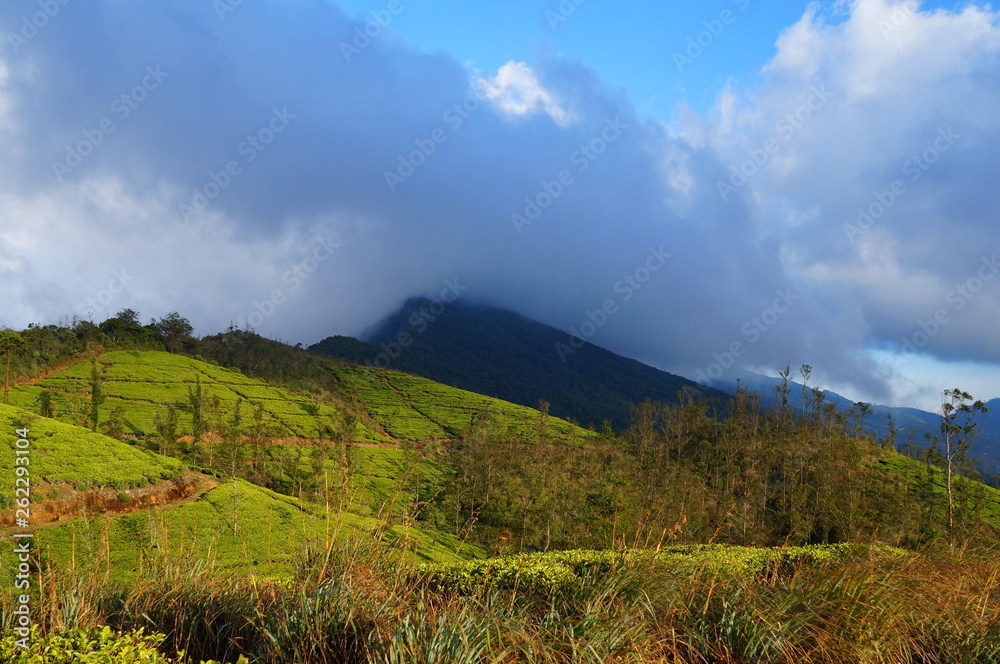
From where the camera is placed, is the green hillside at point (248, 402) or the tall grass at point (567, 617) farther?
the green hillside at point (248, 402)

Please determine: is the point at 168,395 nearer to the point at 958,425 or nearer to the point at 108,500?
the point at 108,500

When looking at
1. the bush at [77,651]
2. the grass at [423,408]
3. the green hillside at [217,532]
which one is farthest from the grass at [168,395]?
the bush at [77,651]

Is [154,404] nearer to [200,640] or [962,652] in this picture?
[200,640]

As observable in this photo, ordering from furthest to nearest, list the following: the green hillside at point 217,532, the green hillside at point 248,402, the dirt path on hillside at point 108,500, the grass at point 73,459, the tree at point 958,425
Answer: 1. the green hillside at point 248,402
2. the tree at point 958,425
3. the grass at point 73,459
4. the dirt path on hillside at point 108,500
5. the green hillside at point 217,532

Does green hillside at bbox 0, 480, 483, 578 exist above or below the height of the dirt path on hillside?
below

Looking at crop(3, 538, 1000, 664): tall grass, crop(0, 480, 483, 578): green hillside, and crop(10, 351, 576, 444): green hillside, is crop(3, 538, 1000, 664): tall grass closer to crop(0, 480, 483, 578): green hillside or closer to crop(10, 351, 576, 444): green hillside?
crop(0, 480, 483, 578): green hillside

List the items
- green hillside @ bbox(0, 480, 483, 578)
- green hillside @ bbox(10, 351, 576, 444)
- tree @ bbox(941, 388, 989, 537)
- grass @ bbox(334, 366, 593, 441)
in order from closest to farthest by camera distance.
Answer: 1. green hillside @ bbox(0, 480, 483, 578)
2. tree @ bbox(941, 388, 989, 537)
3. green hillside @ bbox(10, 351, 576, 444)
4. grass @ bbox(334, 366, 593, 441)

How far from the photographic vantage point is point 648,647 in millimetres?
4492

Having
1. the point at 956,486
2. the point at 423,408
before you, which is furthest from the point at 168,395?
the point at 956,486

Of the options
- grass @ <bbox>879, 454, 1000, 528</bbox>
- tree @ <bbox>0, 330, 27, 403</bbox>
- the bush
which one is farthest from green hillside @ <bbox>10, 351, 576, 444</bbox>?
the bush

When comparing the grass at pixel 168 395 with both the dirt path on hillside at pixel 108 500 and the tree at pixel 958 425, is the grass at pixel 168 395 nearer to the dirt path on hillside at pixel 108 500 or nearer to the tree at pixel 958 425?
the dirt path on hillside at pixel 108 500

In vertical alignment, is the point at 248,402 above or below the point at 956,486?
above

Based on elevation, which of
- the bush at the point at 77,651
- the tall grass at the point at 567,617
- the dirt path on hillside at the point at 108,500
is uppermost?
the bush at the point at 77,651

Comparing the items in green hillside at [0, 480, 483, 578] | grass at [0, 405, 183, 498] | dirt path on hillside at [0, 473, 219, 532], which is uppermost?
grass at [0, 405, 183, 498]
